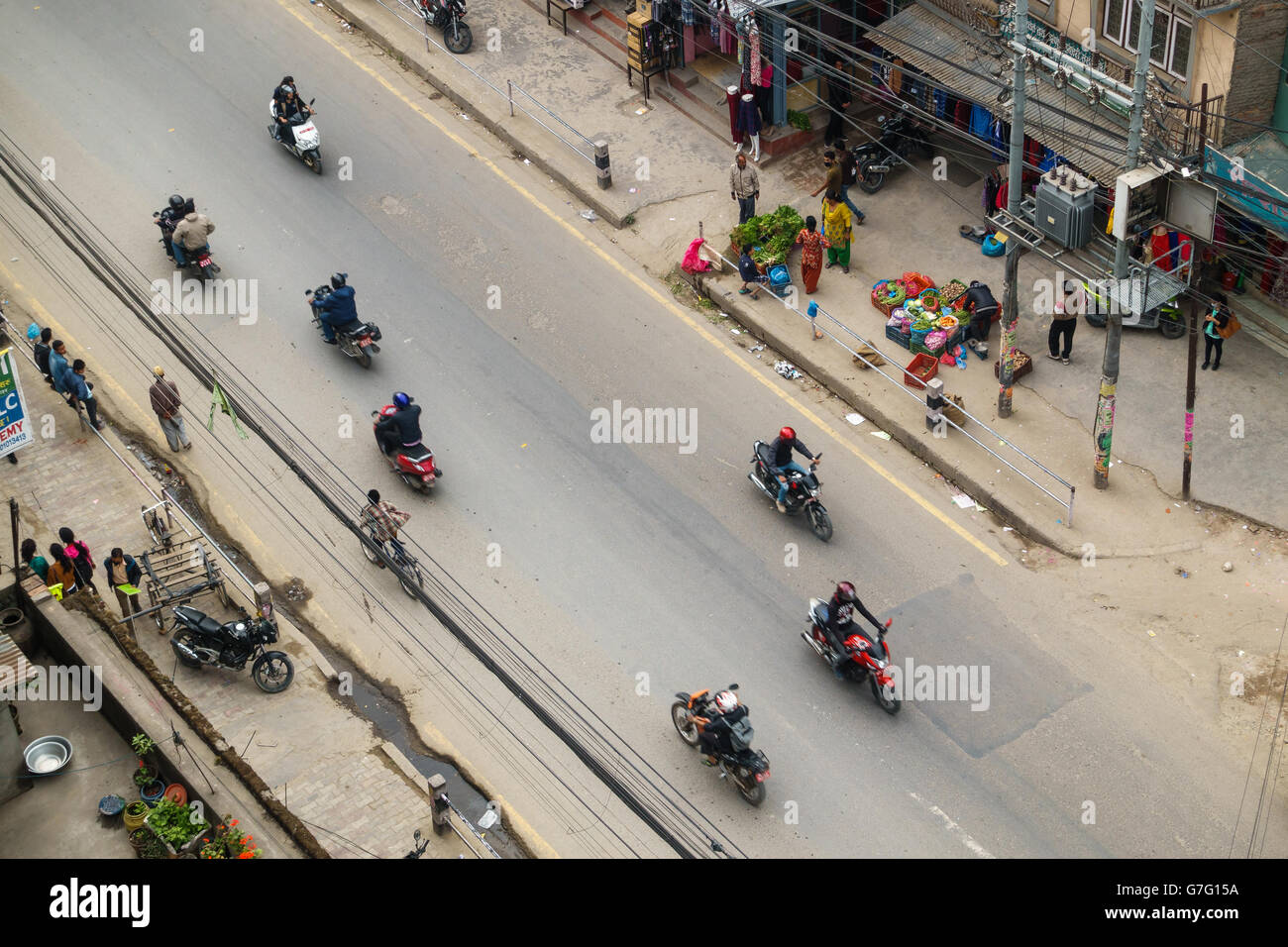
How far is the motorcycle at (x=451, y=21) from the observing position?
32.8 meters

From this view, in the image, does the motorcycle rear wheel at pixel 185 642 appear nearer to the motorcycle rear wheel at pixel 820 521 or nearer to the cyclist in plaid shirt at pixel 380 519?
the cyclist in plaid shirt at pixel 380 519

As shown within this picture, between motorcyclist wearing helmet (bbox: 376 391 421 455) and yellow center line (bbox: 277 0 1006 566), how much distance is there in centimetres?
539

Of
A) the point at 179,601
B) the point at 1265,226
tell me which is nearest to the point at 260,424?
the point at 179,601

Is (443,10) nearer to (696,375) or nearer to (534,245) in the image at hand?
(534,245)

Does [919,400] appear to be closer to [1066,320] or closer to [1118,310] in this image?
[1066,320]

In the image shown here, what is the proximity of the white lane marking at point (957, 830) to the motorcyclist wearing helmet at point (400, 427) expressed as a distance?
8959mm

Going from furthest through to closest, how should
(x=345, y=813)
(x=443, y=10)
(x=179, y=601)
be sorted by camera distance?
(x=443, y=10) < (x=179, y=601) < (x=345, y=813)

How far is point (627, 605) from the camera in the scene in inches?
922

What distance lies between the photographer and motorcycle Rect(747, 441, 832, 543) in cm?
2369

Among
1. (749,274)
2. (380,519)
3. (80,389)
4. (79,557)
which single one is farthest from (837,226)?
(79,557)

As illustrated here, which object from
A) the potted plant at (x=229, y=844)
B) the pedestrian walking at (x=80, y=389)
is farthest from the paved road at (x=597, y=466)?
the potted plant at (x=229, y=844)

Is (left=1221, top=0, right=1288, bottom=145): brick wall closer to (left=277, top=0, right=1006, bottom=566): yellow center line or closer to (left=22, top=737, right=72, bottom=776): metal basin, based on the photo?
(left=277, top=0, right=1006, bottom=566): yellow center line

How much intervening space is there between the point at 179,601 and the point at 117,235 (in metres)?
9.03

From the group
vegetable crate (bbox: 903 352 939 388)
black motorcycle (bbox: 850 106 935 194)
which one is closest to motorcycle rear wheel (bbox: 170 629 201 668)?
vegetable crate (bbox: 903 352 939 388)
